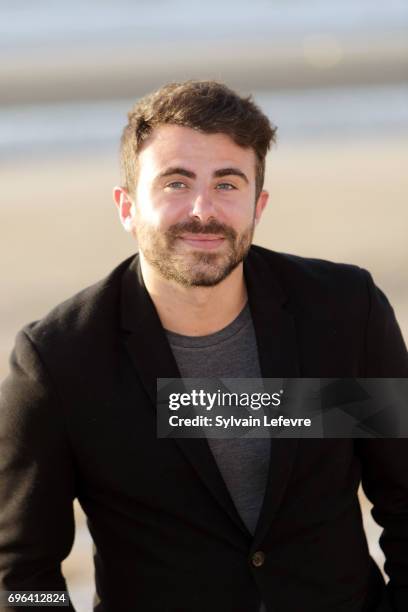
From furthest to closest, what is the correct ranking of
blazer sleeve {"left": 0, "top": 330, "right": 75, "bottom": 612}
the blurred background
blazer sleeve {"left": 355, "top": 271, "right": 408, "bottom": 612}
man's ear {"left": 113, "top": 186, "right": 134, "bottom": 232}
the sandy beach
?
the blurred background < the sandy beach < man's ear {"left": 113, "top": 186, "right": 134, "bottom": 232} < blazer sleeve {"left": 355, "top": 271, "right": 408, "bottom": 612} < blazer sleeve {"left": 0, "top": 330, "right": 75, "bottom": 612}

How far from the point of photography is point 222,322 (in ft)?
8.32

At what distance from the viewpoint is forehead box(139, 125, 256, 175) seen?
2457 mm

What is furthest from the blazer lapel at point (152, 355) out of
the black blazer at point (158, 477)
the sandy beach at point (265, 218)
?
the sandy beach at point (265, 218)

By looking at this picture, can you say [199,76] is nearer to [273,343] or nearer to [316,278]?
[316,278]

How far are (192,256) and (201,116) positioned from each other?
1.14 ft

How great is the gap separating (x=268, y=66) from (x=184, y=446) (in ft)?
22.7

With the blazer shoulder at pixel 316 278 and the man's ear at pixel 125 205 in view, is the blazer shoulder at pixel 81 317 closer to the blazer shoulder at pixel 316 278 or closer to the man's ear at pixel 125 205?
the man's ear at pixel 125 205

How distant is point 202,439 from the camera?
2.37 metres

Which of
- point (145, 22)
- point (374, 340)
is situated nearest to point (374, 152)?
point (145, 22)

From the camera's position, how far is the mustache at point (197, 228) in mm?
2418

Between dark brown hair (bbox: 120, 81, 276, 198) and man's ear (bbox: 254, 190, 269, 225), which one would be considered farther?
man's ear (bbox: 254, 190, 269, 225)

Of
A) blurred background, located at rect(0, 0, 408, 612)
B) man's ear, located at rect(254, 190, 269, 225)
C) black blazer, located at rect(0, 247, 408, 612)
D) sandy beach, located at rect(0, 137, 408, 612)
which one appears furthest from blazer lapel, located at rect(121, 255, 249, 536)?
sandy beach, located at rect(0, 137, 408, 612)

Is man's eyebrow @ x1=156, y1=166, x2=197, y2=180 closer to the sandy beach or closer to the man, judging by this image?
the man

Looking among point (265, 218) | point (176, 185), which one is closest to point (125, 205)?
point (176, 185)
